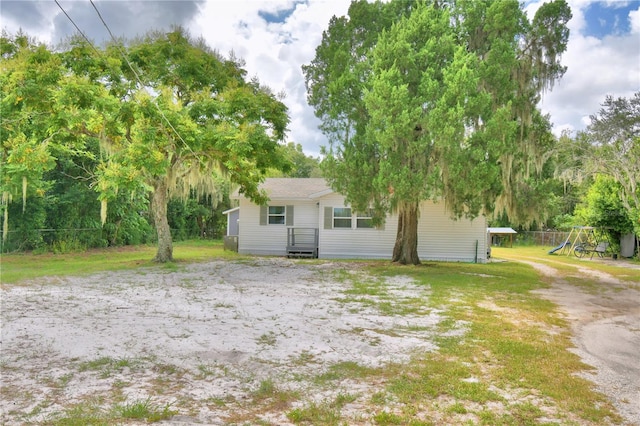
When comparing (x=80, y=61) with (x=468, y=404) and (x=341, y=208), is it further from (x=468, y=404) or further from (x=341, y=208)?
(x=468, y=404)

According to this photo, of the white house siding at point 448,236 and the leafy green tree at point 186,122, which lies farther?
the white house siding at point 448,236

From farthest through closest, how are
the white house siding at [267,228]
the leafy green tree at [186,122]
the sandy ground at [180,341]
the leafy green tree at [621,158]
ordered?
the white house siding at [267,228]
the leafy green tree at [621,158]
the leafy green tree at [186,122]
the sandy ground at [180,341]

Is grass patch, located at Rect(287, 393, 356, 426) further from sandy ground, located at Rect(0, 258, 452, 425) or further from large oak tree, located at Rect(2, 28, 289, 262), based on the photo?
large oak tree, located at Rect(2, 28, 289, 262)

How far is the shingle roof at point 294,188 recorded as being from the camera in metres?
18.3

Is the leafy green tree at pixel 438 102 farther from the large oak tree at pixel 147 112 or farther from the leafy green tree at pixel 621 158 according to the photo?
the leafy green tree at pixel 621 158

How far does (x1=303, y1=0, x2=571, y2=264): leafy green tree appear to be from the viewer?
12.1m

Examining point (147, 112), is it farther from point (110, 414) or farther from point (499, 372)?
point (499, 372)

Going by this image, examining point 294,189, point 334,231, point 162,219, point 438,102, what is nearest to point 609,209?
point 334,231

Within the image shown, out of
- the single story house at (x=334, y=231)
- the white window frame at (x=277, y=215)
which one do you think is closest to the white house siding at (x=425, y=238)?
the single story house at (x=334, y=231)

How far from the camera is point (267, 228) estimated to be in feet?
62.2

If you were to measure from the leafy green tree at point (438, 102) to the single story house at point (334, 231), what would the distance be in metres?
3.04

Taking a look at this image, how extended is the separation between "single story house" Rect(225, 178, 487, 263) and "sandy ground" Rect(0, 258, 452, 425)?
8.47 m

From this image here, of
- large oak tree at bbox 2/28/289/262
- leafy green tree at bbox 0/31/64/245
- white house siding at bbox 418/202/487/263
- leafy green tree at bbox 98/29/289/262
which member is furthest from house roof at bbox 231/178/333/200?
leafy green tree at bbox 0/31/64/245

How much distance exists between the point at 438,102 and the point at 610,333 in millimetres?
7337
